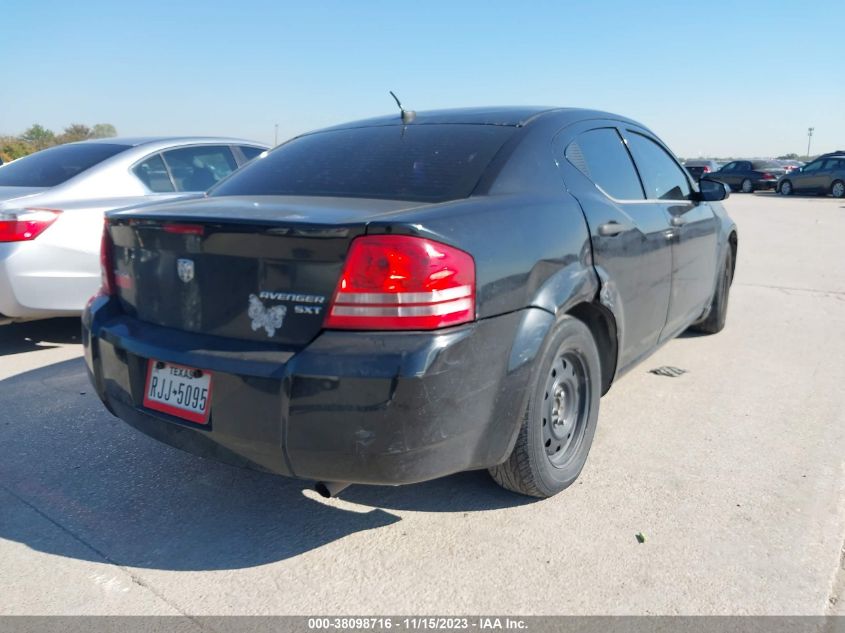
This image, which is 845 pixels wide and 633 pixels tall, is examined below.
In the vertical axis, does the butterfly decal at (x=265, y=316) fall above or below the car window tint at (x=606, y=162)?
below

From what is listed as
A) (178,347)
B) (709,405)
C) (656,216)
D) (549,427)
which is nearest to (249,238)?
(178,347)

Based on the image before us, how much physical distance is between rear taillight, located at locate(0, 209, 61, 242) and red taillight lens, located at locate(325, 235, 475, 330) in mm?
3469

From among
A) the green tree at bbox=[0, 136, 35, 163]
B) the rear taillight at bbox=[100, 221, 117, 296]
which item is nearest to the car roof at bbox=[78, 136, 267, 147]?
the rear taillight at bbox=[100, 221, 117, 296]

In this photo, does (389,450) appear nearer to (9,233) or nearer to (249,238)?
(249,238)

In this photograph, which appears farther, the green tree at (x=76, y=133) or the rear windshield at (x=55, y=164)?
the green tree at (x=76, y=133)

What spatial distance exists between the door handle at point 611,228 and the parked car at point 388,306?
0.04 ft

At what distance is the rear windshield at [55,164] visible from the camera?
5.47 meters

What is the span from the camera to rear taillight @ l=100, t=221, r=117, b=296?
3.09 metres

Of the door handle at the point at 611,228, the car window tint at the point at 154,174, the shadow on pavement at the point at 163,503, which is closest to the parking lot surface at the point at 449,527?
the shadow on pavement at the point at 163,503

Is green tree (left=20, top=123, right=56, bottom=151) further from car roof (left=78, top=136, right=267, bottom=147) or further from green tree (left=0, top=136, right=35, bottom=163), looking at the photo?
car roof (left=78, top=136, right=267, bottom=147)

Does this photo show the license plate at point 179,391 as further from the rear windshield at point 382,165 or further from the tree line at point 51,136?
the tree line at point 51,136

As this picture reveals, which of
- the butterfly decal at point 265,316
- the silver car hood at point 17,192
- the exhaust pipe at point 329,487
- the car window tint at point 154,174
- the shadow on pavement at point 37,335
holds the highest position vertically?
the car window tint at point 154,174

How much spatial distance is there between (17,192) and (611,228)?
13.7ft

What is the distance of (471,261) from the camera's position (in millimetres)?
2443
